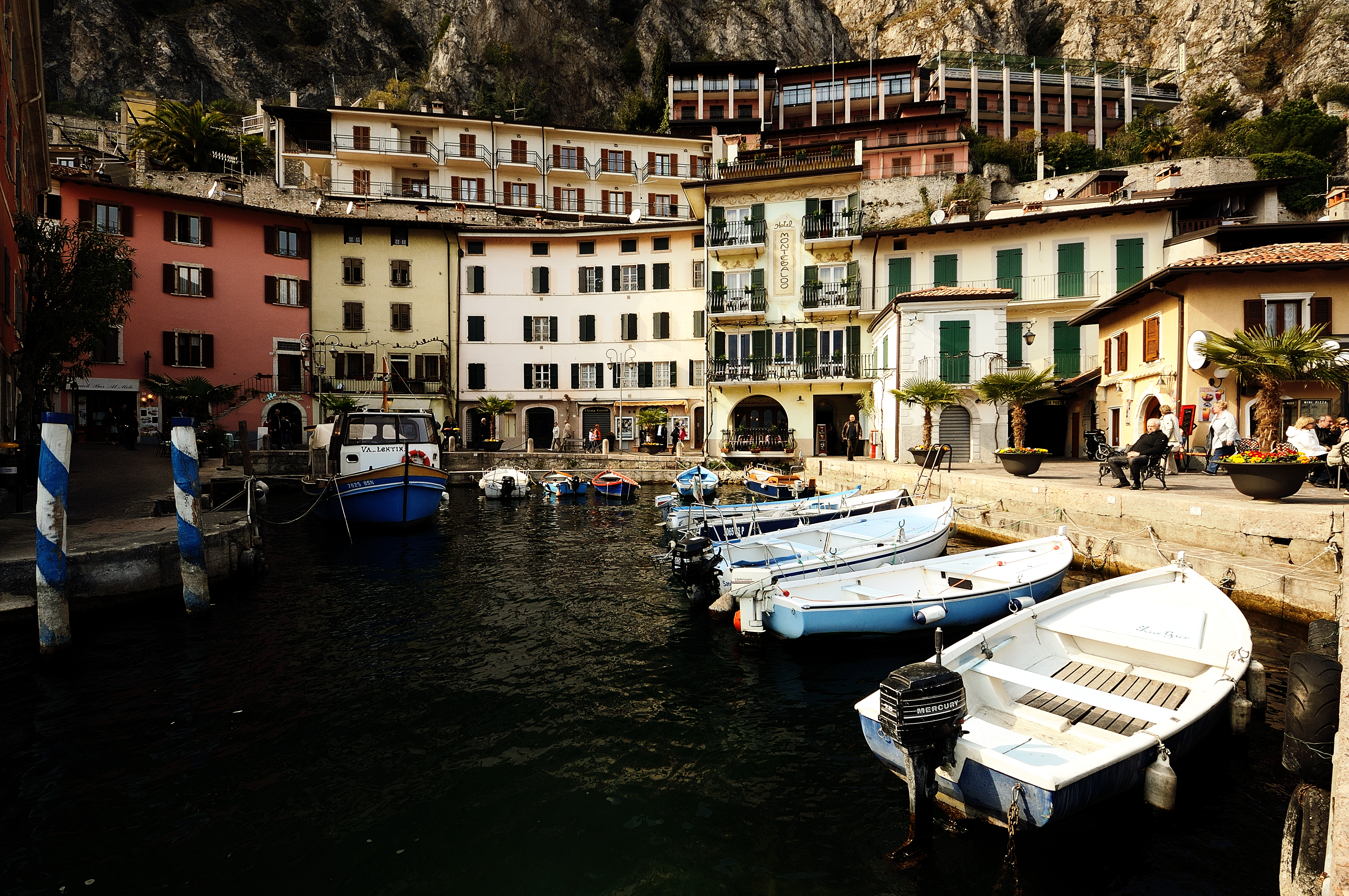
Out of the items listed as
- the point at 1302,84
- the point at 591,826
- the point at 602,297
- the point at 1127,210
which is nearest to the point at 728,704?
the point at 591,826

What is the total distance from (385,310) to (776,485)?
1095 inches

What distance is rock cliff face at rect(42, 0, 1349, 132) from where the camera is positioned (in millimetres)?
63031

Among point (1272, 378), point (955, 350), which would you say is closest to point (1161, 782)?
point (1272, 378)

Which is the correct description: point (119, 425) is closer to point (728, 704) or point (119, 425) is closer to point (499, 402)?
point (499, 402)

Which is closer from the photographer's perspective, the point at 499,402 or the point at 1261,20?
the point at 499,402

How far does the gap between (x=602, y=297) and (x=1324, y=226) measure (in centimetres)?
3167

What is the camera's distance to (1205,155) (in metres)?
45.1

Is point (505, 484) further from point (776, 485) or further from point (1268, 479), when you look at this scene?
point (1268, 479)

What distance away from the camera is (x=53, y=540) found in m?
8.79

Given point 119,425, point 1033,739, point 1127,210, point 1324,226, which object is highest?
point 1127,210

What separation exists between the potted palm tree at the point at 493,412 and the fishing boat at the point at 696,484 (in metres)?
15.5

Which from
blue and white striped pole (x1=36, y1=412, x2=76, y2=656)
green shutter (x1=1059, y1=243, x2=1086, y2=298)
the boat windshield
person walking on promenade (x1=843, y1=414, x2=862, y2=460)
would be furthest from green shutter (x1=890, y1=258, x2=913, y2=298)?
blue and white striped pole (x1=36, y1=412, x2=76, y2=656)

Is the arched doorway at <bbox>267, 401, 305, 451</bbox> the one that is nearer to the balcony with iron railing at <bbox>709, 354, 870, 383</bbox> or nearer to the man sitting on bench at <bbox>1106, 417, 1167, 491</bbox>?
the balcony with iron railing at <bbox>709, 354, 870, 383</bbox>

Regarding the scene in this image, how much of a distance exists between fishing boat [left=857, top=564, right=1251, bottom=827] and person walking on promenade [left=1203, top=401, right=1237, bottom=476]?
11138 mm
